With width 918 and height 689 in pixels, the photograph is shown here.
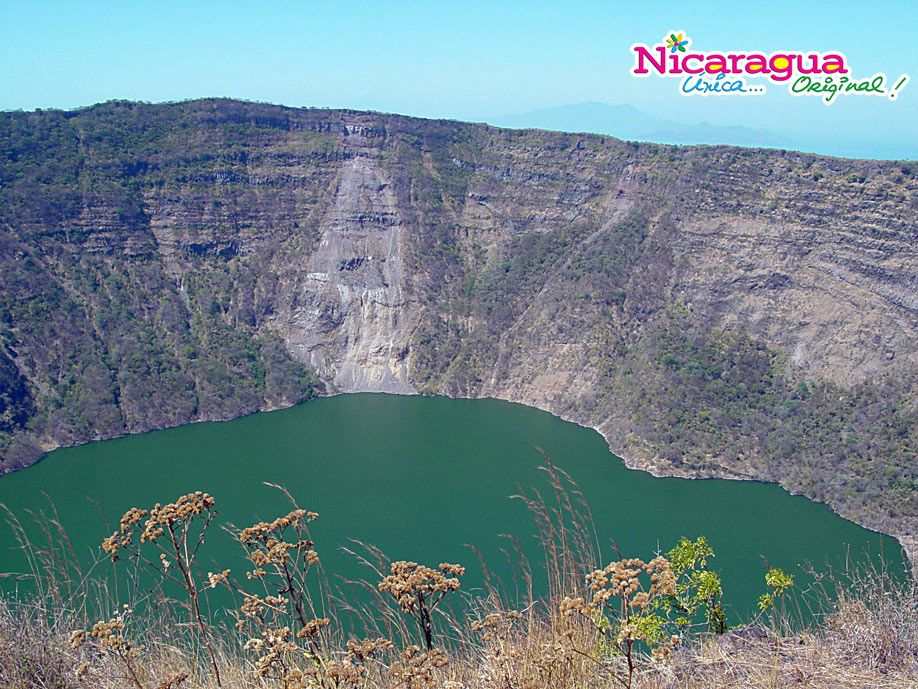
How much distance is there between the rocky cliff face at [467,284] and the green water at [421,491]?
6.09 feet

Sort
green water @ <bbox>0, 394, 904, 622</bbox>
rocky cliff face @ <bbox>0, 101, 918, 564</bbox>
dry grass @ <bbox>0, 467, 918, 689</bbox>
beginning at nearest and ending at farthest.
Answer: dry grass @ <bbox>0, 467, 918, 689</bbox> → green water @ <bbox>0, 394, 904, 622</bbox> → rocky cliff face @ <bbox>0, 101, 918, 564</bbox>

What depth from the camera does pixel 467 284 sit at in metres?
51.5

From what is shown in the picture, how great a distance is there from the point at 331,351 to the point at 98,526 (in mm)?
23272

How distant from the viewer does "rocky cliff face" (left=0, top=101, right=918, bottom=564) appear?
1352 inches

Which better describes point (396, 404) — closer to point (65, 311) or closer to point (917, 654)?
point (65, 311)

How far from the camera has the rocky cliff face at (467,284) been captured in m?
34.3

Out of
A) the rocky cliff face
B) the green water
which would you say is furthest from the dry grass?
the rocky cliff face

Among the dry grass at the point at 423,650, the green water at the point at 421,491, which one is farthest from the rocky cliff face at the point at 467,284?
the dry grass at the point at 423,650

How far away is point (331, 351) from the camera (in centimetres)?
4941

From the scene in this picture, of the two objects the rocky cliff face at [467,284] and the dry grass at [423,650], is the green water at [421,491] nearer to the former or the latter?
the rocky cliff face at [467,284]

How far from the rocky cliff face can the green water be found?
1857 millimetres

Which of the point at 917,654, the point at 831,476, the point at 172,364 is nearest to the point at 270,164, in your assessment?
the point at 172,364

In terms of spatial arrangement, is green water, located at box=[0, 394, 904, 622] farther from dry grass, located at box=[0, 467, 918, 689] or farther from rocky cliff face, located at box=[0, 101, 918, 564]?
dry grass, located at box=[0, 467, 918, 689]

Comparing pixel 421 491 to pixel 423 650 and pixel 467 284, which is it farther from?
pixel 423 650
